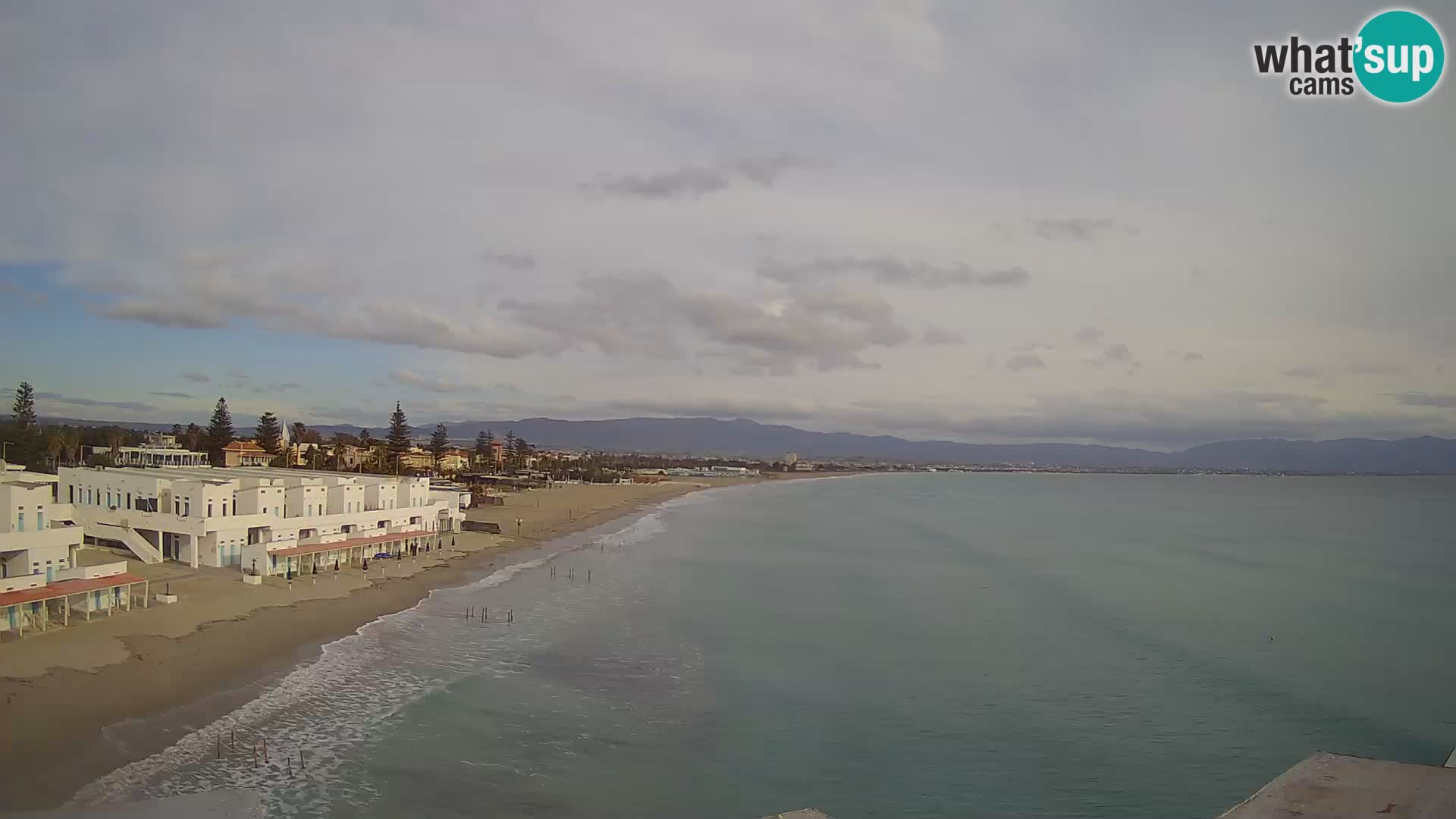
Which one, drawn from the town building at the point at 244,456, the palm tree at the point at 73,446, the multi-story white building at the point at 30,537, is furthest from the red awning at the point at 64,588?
the town building at the point at 244,456

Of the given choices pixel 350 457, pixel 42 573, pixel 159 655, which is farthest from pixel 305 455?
pixel 159 655

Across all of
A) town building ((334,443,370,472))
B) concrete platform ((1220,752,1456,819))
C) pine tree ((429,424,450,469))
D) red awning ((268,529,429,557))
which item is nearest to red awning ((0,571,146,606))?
red awning ((268,529,429,557))

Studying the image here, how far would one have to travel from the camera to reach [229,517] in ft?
107

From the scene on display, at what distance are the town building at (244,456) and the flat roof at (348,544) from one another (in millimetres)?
37533

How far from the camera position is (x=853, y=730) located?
1969 centimetres

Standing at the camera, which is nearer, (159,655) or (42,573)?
(159,655)

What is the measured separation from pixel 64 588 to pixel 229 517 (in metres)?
9.98

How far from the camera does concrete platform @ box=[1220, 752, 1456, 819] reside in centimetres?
1173

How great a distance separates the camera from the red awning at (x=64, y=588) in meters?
21.3

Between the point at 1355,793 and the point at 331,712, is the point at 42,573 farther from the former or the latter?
the point at 1355,793

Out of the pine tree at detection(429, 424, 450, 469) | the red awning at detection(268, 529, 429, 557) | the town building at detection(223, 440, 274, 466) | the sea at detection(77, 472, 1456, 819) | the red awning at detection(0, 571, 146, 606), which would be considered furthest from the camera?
the pine tree at detection(429, 424, 450, 469)

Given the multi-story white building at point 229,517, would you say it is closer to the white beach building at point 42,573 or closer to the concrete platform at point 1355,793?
the white beach building at point 42,573

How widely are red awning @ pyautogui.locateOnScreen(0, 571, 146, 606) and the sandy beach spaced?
901 mm

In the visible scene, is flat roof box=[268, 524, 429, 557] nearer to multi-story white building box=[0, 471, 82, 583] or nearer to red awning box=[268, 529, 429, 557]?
red awning box=[268, 529, 429, 557]
